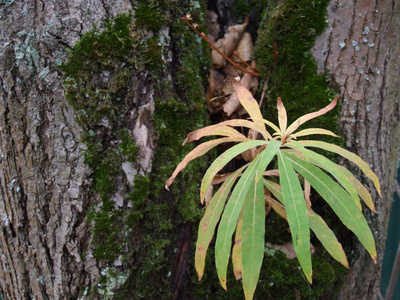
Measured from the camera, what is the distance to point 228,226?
3.02 ft

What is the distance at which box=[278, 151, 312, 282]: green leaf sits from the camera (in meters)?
0.82

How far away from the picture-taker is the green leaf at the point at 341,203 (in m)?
0.92

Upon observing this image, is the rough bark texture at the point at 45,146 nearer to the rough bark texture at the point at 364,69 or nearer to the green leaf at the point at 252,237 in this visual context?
the green leaf at the point at 252,237

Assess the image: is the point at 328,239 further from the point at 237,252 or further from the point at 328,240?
the point at 237,252

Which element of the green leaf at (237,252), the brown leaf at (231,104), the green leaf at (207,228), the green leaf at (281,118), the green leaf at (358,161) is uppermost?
the brown leaf at (231,104)

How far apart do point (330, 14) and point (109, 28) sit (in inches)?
38.4

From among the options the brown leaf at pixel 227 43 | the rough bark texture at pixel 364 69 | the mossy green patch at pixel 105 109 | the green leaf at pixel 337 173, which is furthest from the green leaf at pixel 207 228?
the brown leaf at pixel 227 43

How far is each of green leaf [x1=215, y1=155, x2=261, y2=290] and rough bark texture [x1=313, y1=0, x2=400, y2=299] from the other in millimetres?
733

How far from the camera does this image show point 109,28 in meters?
1.28

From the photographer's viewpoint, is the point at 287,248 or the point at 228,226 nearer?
the point at 228,226

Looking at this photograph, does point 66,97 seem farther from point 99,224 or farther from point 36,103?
point 99,224

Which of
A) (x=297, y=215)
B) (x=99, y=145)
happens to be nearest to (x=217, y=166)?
Result: (x=297, y=215)

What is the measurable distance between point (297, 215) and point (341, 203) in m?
0.18

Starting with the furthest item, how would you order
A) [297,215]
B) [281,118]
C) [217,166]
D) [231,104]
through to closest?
[231,104] < [281,118] < [217,166] < [297,215]
